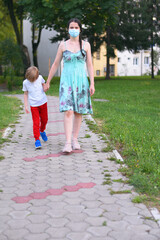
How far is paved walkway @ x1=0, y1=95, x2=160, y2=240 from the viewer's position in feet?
10.8

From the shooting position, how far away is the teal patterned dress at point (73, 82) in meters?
6.13

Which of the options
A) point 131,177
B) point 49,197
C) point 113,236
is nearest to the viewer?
point 113,236

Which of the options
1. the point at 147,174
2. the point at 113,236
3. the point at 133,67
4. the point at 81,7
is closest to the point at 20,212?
the point at 113,236

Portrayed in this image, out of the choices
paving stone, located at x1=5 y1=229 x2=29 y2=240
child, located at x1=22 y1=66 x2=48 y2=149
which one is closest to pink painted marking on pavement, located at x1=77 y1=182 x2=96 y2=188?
paving stone, located at x1=5 y1=229 x2=29 y2=240

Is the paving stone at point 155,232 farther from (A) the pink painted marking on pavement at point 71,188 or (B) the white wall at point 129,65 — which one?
(B) the white wall at point 129,65

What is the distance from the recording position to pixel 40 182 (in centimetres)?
475

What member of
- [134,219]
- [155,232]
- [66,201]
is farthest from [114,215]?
[66,201]

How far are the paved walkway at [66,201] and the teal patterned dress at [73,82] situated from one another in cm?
80

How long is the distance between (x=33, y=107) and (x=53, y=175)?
6.69 ft

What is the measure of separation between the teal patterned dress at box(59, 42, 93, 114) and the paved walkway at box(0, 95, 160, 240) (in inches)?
31.6

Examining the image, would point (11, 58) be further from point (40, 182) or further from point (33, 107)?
point (40, 182)

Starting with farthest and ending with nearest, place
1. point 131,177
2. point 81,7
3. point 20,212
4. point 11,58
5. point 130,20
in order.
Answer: point 130,20
point 11,58
point 81,7
point 131,177
point 20,212

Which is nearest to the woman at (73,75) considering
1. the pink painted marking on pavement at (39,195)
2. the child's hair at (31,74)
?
the child's hair at (31,74)

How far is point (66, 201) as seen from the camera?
13.2ft
